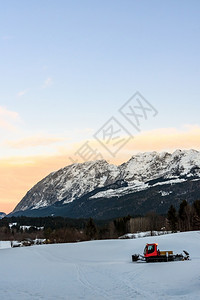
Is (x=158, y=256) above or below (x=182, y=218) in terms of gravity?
below

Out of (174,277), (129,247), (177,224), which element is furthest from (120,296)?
(177,224)

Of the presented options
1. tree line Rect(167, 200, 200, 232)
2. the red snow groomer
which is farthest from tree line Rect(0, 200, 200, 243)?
the red snow groomer

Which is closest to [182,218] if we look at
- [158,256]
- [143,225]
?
[143,225]

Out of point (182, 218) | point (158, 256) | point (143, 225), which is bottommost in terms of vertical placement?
point (158, 256)

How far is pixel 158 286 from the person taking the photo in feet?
77.7

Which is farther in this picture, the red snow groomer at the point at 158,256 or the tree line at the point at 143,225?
the tree line at the point at 143,225

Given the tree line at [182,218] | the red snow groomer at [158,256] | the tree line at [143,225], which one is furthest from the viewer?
the tree line at [143,225]

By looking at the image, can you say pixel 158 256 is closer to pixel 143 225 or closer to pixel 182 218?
pixel 182 218

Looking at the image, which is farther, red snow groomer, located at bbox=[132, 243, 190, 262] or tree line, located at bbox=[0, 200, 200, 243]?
tree line, located at bbox=[0, 200, 200, 243]

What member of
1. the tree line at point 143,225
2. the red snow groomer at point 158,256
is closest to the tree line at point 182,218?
the tree line at point 143,225

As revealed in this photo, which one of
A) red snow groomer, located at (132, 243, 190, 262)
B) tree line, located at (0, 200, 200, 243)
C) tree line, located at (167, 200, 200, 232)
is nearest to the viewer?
red snow groomer, located at (132, 243, 190, 262)

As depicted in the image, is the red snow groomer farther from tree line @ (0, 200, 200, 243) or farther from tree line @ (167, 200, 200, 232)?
tree line @ (167, 200, 200, 232)

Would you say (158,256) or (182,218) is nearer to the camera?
(158,256)

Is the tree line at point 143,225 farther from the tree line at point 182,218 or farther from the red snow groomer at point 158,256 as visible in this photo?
the red snow groomer at point 158,256
